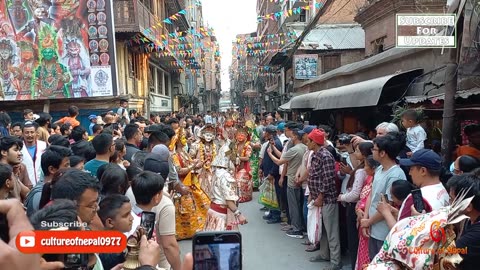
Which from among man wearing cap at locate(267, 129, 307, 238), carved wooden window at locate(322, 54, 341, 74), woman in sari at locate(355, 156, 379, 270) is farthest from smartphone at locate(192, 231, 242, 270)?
carved wooden window at locate(322, 54, 341, 74)

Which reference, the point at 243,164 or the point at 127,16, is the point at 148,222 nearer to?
the point at 243,164

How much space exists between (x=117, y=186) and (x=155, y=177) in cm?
44

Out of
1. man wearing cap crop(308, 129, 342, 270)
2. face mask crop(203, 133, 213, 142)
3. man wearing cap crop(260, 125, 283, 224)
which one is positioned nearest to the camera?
man wearing cap crop(308, 129, 342, 270)

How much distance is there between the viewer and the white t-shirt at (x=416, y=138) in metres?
6.07

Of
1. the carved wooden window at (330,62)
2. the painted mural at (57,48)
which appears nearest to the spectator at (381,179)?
the painted mural at (57,48)

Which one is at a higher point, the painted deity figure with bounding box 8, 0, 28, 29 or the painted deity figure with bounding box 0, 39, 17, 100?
the painted deity figure with bounding box 8, 0, 28, 29

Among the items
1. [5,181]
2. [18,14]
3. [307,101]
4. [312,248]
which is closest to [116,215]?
[5,181]

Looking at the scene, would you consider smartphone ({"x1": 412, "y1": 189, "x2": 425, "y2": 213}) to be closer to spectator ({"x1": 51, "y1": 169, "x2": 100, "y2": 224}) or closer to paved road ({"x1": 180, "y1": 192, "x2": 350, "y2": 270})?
spectator ({"x1": 51, "y1": 169, "x2": 100, "y2": 224})

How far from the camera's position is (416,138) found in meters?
6.10

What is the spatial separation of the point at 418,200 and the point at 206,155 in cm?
424

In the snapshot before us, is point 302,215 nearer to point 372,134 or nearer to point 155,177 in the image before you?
point 372,134

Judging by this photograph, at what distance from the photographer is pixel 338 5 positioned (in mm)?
23812

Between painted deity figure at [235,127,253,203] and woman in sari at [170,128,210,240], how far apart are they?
2.09 meters

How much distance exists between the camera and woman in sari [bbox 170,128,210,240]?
265 inches
